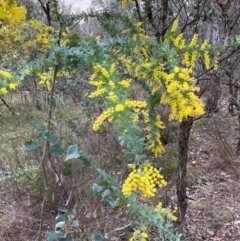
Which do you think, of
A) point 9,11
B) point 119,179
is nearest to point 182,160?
point 119,179

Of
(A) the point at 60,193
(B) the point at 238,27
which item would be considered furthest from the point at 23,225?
(B) the point at 238,27

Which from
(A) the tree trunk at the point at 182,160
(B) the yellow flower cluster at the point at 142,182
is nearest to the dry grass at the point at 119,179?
(A) the tree trunk at the point at 182,160

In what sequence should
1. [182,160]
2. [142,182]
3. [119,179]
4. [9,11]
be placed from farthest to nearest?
[119,179] → [182,160] → [9,11] → [142,182]

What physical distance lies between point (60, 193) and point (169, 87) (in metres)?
1.82

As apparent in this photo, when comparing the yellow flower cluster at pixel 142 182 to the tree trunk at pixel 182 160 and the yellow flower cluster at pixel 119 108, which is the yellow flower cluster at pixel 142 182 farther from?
the tree trunk at pixel 182 160

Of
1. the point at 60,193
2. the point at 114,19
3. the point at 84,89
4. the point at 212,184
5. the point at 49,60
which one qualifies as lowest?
the point at 212,184

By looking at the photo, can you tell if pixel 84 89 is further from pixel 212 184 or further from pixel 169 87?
pixel 169 87

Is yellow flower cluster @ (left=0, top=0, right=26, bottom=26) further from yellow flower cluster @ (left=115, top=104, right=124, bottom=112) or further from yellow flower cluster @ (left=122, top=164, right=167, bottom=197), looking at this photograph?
yellow flower cluster @ (left=122, top=164, right=167, bottom=197)

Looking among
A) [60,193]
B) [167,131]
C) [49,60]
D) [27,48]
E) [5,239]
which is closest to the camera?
[49,60]

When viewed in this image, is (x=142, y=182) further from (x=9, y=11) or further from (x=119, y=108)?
(x=9, y=11)

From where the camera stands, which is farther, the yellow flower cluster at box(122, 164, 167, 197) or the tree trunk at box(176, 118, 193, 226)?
the tree trunk at box(176, 118, 193, 226)

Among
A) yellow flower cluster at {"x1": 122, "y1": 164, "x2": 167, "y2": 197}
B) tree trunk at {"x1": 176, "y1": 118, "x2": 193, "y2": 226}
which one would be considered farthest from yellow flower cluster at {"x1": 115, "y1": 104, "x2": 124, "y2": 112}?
tree trunk at {"x1": 176, "y1": 118, "x2": 193, "y2": 226}

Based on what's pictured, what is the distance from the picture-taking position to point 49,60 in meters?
1.06

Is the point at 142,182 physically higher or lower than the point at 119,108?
lower
